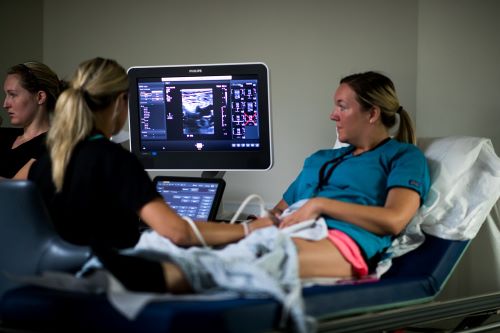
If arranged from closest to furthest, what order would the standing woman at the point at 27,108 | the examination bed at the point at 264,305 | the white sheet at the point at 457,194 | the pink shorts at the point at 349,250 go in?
the examination bed at the point at 264,305, the pink shorts at the point at 349,250, the white sheet at the point at 457,194, the standing woman at the point at 27,108

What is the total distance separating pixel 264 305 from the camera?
1.75 metres

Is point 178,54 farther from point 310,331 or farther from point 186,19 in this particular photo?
point 310,331


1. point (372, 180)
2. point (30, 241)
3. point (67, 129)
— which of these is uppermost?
point (67, 129)

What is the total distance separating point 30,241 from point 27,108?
4.25ft

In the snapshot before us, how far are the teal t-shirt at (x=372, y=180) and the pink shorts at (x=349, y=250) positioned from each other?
2 centimetres

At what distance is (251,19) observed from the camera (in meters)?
3.75

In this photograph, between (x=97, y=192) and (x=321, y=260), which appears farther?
(x=321, y=260)

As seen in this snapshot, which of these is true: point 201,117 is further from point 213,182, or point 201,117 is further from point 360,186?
point 360,186

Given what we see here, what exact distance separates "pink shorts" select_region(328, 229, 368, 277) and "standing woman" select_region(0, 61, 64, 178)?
1.35 meters

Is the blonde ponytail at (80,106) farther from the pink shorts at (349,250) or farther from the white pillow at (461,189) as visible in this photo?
the white pillow at (461,189)

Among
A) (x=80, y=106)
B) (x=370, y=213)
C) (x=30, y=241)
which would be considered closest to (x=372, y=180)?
(x=370, y=213)

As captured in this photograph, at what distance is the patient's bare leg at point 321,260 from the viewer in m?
2.14

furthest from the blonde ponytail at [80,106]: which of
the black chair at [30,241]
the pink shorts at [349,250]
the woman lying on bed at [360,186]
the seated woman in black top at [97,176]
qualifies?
the pink shorts at [349,250]

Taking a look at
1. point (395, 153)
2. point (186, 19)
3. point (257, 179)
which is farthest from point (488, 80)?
point (186, 19)
